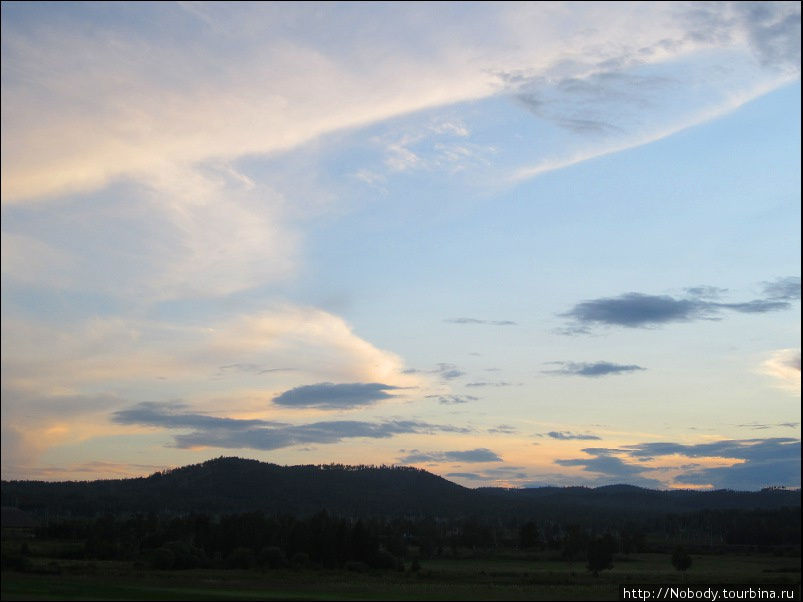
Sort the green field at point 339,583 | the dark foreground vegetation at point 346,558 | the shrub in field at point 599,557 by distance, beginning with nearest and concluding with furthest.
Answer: the green field at point 339,583, the dark foreground vegetation at point 346,558, the shrub in field at point 599,557

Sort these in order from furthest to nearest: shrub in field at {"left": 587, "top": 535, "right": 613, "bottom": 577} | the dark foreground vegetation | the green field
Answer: shrub in field at {"left": 587, "top": 535, "right": 613, "bottom": 577} → the dark foreground vegetation → the green field

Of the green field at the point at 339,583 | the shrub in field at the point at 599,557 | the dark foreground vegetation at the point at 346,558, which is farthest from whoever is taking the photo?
the shrub in field at the point at 599,557

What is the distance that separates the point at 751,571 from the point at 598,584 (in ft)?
89.0

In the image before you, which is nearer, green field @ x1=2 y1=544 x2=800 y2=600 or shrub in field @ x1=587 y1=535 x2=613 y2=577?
green field @ x1=2 y1=544 x2=800 y2=600

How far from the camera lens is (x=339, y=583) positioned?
74.5 meters

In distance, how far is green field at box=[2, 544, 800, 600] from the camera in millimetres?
56812

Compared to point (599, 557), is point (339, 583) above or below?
below

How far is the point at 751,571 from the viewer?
95250mm

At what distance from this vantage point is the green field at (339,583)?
5681 cm

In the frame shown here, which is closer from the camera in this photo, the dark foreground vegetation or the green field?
the green field

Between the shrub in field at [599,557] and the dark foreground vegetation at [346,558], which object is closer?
the dark foreground vegetation at [346,558]

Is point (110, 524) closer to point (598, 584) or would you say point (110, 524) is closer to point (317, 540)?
point (317, 540)

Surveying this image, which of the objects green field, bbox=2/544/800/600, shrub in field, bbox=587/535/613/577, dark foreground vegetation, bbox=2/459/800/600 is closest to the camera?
green field, bbox=2/544/800/600

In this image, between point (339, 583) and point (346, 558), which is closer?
point (339, 583)
